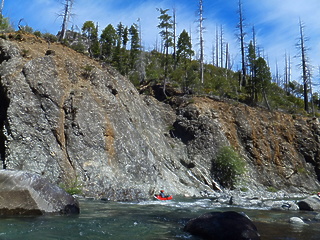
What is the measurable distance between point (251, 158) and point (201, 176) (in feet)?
26.3

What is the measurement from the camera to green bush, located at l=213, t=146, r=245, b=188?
2619 centimetres

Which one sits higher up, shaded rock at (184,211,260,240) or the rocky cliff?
the rocky cliff

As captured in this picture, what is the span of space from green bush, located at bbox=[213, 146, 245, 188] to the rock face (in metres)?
18.5

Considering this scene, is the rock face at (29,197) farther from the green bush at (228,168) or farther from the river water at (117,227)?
the green bush at (228,168)

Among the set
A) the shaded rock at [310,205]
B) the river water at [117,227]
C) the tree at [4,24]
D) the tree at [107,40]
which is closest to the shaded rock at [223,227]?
the river water at [117,227]

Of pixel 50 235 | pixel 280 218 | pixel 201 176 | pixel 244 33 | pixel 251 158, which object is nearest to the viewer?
pixel 50 235

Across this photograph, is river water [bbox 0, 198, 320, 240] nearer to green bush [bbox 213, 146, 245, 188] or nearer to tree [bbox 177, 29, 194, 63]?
green bush [bbox 213, 146, 245, 188]

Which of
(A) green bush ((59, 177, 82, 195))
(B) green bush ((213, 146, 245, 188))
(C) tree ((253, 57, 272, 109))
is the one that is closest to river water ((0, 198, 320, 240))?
(A) green bush ((59, 177, 82, 195))

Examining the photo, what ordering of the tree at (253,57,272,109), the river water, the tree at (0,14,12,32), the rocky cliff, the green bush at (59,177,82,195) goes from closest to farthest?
the river water < the green bush at (59,177,82,195) < the rocky cliff < the tree at (0,14,12,32) < the tree at (253,57,272,109)

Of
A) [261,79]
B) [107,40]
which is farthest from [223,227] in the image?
[107,40]

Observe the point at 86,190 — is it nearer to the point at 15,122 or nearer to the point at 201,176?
the point at 15,122

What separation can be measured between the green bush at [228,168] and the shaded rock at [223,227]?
712 inches

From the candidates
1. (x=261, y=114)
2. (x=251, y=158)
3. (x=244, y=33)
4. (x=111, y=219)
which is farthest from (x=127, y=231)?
(x=244, y=33)

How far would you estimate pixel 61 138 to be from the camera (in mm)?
16984
